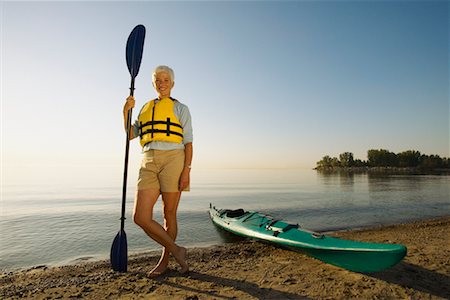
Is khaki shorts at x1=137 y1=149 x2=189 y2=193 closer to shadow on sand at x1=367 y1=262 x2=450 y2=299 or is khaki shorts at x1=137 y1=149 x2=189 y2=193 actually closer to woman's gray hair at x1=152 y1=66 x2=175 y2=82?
woman's gray hair at x1=152 y1=66 x2=175 y2=82

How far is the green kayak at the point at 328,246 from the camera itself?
3.35 metres

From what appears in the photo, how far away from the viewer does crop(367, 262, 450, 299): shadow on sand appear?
10.9ft

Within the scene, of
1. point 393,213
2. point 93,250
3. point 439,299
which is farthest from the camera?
point 393,213

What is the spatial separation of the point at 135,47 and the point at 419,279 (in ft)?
19.3

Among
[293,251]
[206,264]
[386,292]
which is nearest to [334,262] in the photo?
[386,292]

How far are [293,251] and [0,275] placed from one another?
6.17m

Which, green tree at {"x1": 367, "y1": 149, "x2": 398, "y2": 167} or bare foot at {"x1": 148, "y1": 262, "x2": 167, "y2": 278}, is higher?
green tree at {"x1": 367, "y1": 149, "x2": 398, "y2": 167}

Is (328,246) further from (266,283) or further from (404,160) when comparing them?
(404,160)

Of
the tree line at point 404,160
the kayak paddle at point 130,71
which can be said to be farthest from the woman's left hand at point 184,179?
the tree line at point 404,160

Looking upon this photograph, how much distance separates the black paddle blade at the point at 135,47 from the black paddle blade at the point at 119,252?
2.86 metres

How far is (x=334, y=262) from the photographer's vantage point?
13.4 feet

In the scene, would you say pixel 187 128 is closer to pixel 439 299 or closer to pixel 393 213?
pixel 439 299

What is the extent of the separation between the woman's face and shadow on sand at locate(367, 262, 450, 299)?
4.05 metres

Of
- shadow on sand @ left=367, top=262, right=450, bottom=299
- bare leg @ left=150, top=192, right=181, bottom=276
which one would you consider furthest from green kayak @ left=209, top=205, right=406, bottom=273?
bare leg @ left=150, top=192, right=181, bottom=276
